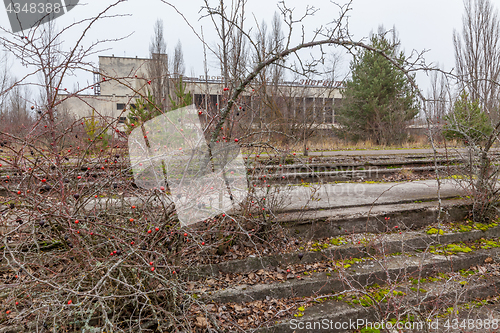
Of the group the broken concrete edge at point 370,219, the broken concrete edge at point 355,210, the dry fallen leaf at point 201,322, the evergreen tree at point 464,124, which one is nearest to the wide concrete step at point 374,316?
the dry fallen leaf at point 201,322

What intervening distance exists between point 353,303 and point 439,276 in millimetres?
1449

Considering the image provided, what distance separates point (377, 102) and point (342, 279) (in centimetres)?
1608

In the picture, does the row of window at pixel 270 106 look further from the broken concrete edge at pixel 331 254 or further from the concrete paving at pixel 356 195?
the broken concrete edge at pixel 331 254

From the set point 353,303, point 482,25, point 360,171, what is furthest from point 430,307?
point 482,25

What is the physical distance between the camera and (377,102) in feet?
55.6

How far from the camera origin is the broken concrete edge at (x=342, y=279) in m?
3.18
